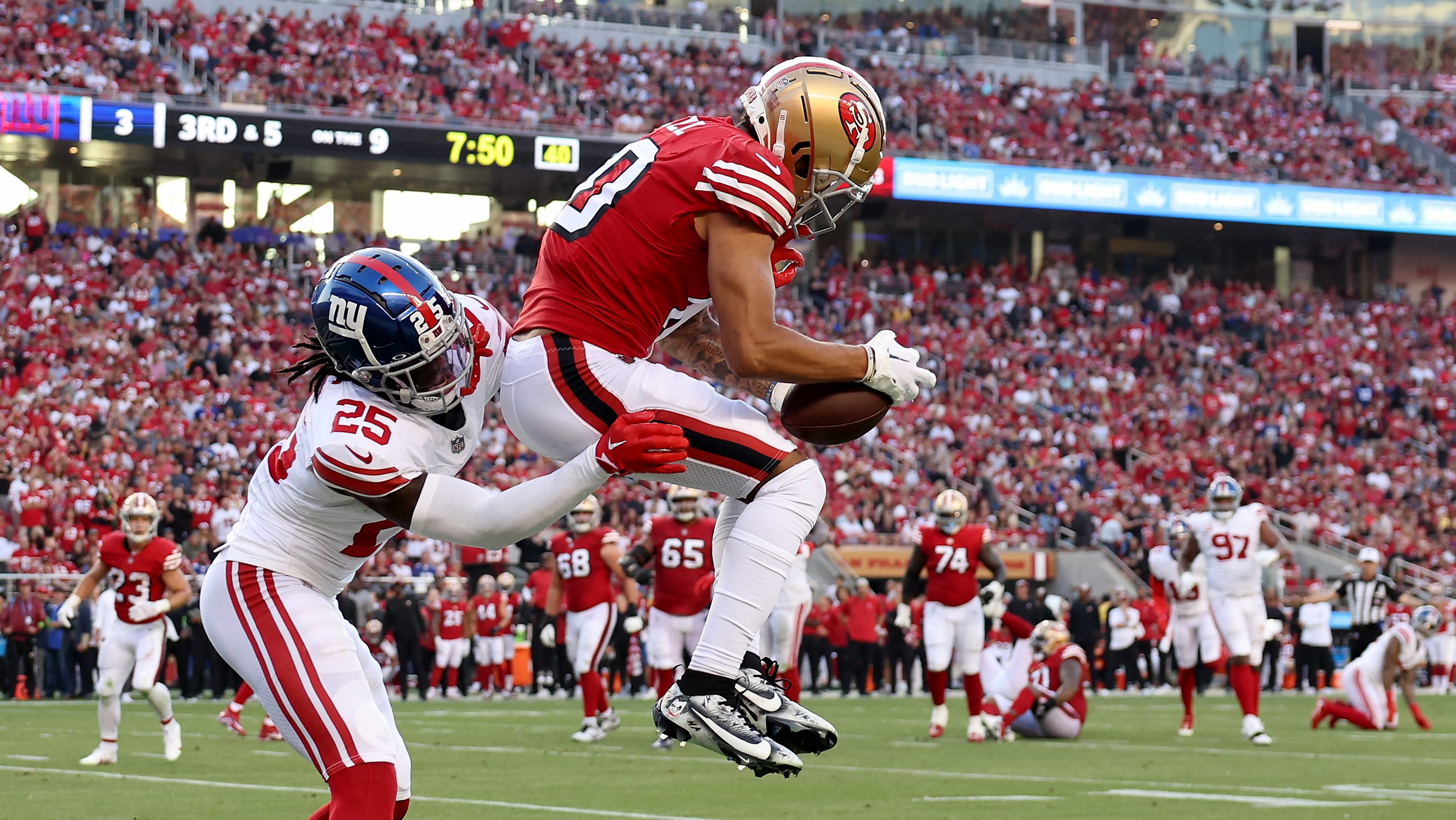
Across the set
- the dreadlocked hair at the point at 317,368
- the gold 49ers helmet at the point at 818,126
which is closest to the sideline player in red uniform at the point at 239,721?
the dreadlocked hair at the point at 317,368

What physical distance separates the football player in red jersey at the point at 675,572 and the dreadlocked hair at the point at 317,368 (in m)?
8.12

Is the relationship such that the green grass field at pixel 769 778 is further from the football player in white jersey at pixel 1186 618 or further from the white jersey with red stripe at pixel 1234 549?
the white jersey with red stripe at pixel 1234 549

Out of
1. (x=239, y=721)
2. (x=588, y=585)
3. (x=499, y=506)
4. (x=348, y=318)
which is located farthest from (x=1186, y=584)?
(x=348, y=318)

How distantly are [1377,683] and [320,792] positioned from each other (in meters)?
9.32

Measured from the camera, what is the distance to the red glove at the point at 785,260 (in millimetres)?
4762

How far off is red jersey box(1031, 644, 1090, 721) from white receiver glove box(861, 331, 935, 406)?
28.5 ft

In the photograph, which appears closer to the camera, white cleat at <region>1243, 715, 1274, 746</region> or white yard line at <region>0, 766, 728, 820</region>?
white yard line at <region>0, 766, 728, 820</region>

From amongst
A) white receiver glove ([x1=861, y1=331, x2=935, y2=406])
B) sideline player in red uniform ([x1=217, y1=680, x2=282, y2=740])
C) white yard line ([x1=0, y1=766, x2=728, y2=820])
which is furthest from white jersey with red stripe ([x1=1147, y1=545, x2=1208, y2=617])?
white receiver glove ([x1=861, y1=331, x2=935, y2=406])

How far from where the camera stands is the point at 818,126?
4.66m

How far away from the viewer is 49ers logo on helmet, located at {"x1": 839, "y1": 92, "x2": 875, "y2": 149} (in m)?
4.68

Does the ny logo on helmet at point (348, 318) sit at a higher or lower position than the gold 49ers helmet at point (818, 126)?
lower

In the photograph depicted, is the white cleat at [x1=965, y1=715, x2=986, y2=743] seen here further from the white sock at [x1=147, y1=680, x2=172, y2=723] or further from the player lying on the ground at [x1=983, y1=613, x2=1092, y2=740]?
the white sock at [x1=147, y1=680, x2=172, y2=723]

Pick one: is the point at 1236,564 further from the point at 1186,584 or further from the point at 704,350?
the point at 704,350

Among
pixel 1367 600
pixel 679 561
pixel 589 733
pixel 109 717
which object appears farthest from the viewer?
pixel 1367 600
